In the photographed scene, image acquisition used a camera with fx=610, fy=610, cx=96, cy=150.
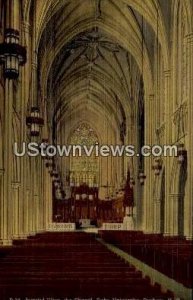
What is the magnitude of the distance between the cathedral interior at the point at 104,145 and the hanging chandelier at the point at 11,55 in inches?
1.0

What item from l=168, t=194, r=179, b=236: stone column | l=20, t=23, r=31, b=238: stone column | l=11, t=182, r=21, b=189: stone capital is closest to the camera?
l=11, t=182, r=21, b=189: stone capital

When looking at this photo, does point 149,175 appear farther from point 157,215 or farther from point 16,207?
point 16,207

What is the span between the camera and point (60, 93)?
4938cm

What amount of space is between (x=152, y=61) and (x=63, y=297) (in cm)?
2927

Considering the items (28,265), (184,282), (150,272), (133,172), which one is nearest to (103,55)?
(133,172)

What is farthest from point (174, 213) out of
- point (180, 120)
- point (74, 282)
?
point (74, 282)

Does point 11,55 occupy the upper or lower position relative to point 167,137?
upper

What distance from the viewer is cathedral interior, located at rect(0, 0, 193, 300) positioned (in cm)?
977

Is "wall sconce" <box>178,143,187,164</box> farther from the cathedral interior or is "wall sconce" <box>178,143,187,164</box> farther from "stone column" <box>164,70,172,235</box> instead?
"stone column" <box>164,70,172,235</box>

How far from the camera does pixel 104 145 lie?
2208 centimetres

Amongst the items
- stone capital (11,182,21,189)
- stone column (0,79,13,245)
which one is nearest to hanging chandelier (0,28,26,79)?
stone column (0,79,13,245)

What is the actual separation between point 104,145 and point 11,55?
980 cm

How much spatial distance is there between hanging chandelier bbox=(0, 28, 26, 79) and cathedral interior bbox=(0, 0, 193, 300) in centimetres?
2

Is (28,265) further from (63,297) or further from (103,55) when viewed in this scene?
(103,55)
